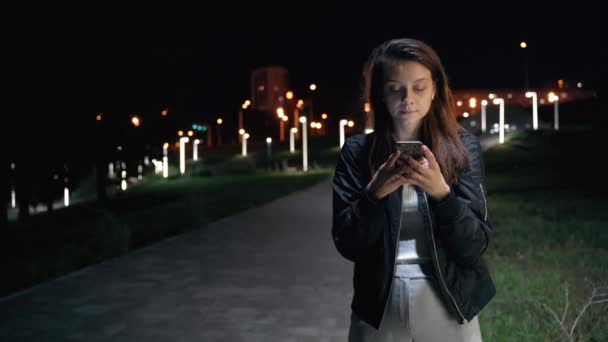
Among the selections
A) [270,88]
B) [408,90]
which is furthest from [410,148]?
[270,88]

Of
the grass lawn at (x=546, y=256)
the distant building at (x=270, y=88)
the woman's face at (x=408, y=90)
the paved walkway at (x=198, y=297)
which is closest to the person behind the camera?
the woman's face at (x=408, y=90)

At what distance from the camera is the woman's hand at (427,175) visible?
186 cm

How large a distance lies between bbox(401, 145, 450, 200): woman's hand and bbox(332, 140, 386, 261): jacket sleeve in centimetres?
14

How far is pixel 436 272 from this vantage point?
6.54 feet

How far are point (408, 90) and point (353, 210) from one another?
427mm

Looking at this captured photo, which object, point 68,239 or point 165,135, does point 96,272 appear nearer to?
point 68,239

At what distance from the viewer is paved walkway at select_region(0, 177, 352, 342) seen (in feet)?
19.1

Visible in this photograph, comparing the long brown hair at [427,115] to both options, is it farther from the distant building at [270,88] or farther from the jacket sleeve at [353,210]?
the distant building at [270,88]

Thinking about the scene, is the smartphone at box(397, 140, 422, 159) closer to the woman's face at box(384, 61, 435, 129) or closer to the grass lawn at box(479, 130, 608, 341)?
the woman's face at box(384, 61, 435, 129)

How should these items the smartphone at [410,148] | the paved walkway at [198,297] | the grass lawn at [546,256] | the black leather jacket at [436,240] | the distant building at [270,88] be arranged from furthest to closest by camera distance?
the distant building at [270,88]
the paved walkway at [198,297]
the grass lawn at [546,256]
the black leather jacket at [436,240]
the smartphone at [410,148]

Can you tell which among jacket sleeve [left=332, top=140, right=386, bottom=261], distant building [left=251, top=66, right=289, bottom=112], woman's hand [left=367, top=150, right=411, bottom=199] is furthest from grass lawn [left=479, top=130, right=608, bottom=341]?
distant building [left=251, top=66, right=289, bottom=112]

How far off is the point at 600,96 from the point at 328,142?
37.8 meters

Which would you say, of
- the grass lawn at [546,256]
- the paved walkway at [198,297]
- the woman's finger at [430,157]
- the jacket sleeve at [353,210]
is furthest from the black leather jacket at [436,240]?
the paved walkway at [198,297]

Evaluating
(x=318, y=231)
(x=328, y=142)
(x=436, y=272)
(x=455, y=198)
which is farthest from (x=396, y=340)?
(x=328, y=142)
